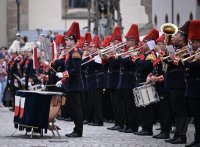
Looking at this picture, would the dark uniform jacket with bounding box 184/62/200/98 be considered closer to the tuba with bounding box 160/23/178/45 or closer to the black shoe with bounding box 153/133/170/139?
the tuba with bounding box 160/23/178/45

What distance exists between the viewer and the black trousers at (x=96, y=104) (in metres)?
24.9

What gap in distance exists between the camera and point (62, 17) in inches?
2254

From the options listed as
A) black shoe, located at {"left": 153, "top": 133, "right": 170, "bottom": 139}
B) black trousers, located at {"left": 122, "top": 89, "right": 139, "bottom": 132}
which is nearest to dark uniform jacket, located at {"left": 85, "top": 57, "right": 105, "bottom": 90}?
black trousers, located at {"left": 122, "top": 89, "right": 139, "bottom": 132}

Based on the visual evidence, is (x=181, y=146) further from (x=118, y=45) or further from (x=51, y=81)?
(x=51, y=81)

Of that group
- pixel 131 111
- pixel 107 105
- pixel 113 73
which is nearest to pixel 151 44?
pixel 131 111

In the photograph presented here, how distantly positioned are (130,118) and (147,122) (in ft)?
2.53

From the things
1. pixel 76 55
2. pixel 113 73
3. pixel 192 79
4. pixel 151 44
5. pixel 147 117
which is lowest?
pixel 147 117

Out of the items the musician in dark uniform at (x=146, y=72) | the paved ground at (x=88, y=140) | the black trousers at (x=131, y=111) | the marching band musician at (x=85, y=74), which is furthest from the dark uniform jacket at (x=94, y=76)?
the musician in dark uniform at (x=146, y=72)

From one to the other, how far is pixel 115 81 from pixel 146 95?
123 inches

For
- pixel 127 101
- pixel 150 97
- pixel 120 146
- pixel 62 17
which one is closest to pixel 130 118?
pixel 127 101

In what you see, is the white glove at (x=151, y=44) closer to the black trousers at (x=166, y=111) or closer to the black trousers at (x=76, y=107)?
the black trousers at (x=166, y=111)

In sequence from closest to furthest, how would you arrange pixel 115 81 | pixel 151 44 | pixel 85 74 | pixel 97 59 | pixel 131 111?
pixel 151 44, pixel 131 111, pixel 115 81, pixel 97 59, pixel 85 74

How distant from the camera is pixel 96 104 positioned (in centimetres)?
2512

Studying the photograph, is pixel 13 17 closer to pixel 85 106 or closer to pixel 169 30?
pixel 85 106
